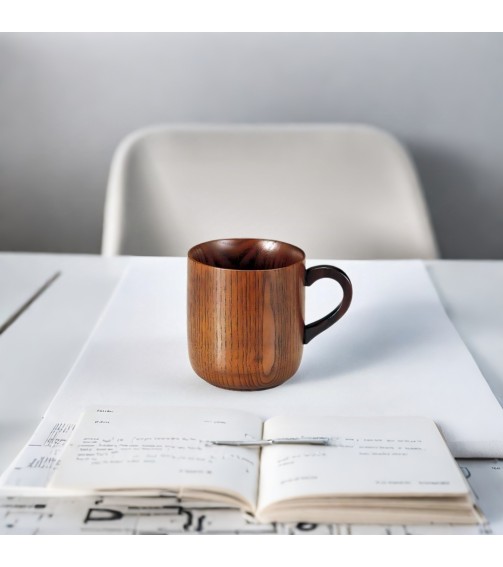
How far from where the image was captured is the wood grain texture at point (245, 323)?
0.63 metres

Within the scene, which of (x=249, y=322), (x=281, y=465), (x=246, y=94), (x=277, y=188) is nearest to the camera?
(x=281, y=465)

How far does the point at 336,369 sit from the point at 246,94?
1.18 metres

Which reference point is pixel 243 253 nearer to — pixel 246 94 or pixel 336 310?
pixel 336 310

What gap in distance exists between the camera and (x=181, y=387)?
68cm

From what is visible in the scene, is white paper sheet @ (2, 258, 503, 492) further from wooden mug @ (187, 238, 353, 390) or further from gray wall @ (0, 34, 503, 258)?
gray wall @ (0, 34, 503, 258)

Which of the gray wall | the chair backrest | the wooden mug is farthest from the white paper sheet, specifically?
the gray wall

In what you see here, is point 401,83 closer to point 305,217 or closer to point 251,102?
point 251,102

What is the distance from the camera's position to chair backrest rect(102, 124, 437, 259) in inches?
52.9

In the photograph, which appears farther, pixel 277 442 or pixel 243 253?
pixel 243 253

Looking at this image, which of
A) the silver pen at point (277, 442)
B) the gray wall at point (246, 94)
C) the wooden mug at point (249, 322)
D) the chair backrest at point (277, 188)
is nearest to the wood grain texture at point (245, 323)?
the wooden mug at point (249, 322)

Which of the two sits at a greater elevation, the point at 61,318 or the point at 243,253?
the point at 243,253

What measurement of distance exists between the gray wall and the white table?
0.76 metres

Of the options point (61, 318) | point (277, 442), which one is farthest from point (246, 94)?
point (277, 442)

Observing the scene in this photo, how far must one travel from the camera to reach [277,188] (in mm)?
1361
